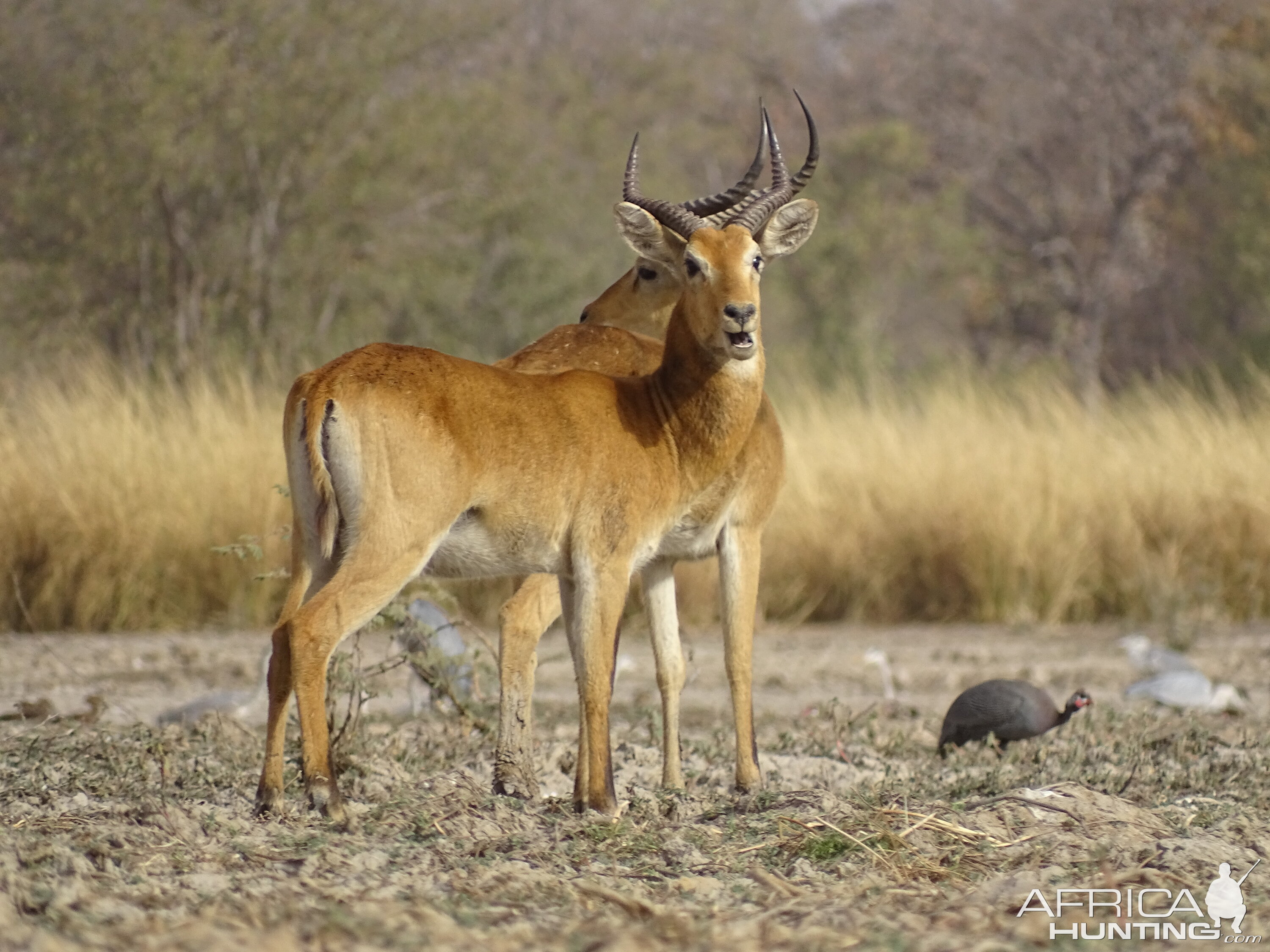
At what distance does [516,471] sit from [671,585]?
1.40 meters

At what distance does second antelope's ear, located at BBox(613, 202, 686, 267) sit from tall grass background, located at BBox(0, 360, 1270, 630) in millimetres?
5112

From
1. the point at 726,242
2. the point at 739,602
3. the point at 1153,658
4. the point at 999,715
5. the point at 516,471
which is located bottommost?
the point at 1153,658

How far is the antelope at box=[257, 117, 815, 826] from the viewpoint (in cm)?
496

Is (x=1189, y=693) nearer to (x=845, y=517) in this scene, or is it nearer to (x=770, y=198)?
(x=770, y=198)

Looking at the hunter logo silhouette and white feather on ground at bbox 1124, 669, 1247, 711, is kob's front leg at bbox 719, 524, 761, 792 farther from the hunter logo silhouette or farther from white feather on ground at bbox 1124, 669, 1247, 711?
white feather on ground at bbox 1124, 669, 1247, 711

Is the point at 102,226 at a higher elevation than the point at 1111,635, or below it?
higher

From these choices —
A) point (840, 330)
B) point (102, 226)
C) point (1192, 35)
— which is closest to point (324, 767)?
point (102, 226)

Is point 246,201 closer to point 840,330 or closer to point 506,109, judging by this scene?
point 506,109

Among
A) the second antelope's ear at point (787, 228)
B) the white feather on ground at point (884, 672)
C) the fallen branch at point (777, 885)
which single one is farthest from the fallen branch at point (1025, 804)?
the white feather on ground at point (884, 672)

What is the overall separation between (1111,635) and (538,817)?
7086 mm

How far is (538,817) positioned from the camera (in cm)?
521

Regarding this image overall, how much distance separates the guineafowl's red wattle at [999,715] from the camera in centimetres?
712

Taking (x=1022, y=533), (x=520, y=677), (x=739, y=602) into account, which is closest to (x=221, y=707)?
(x=520, y=677)

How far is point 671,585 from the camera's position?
6.52 m
